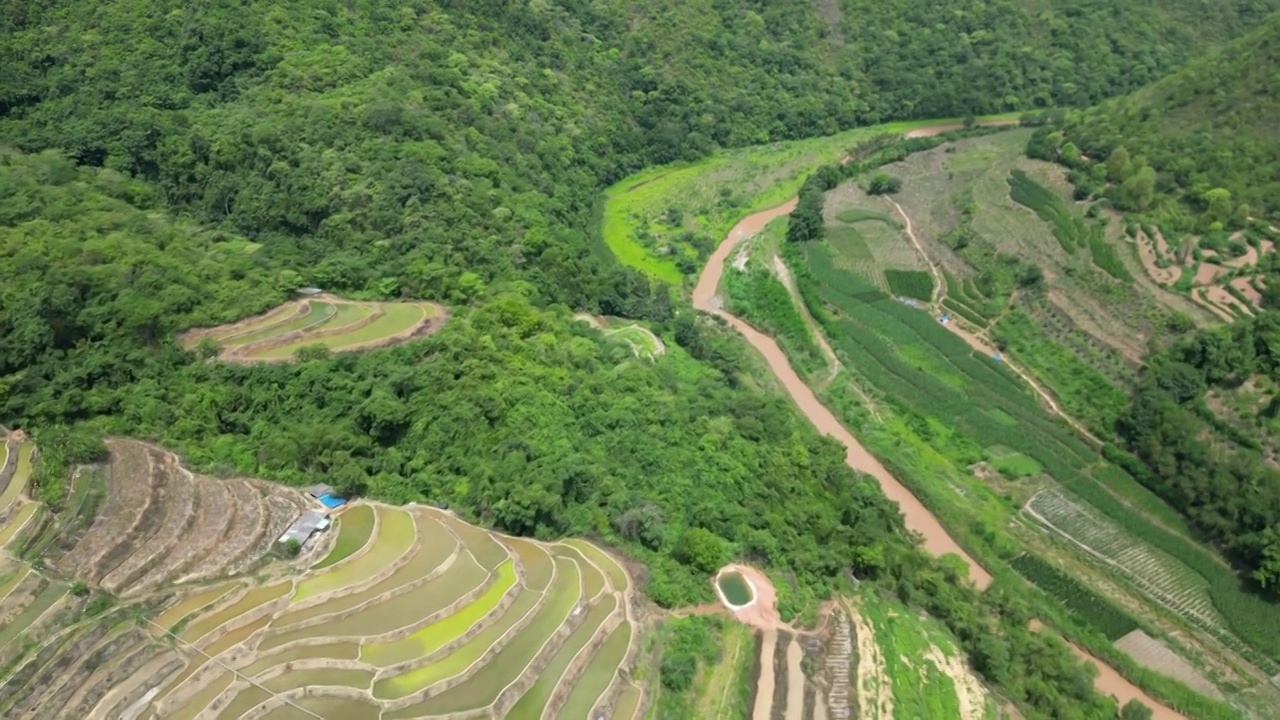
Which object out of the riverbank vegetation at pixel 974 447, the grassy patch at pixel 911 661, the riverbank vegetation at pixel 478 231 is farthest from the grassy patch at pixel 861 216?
the grassy patch at pixel 911 661

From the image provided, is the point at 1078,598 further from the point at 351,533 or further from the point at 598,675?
the point at 351,533

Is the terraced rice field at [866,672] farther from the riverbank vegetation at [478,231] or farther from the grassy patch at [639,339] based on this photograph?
the grassy patch at [639,339]

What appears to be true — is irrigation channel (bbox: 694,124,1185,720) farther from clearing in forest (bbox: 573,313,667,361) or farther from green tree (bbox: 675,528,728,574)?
green tree (bbox: 675,528,728,574)

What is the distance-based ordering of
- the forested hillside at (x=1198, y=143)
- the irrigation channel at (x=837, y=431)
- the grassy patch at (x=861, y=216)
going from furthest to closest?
the grassy patch at (x=861, y=216), the forested hillside at (x=1198, y=143), the irrigation channel at (x=837, y=431)

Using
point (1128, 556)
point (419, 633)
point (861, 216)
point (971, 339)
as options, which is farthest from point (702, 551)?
point (861, 216)

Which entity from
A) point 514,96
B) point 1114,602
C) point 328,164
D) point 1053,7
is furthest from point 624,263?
point 1053,7

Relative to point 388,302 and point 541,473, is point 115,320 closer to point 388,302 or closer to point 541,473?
point 388,302
